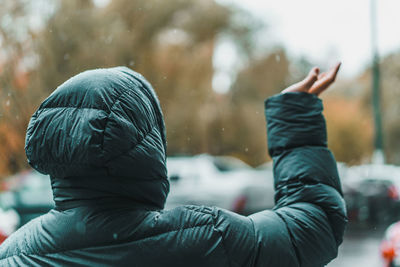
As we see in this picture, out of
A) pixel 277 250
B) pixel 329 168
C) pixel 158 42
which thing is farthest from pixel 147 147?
pixel 158 42

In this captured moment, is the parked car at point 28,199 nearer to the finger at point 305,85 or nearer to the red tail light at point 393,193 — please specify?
the finger at point 305,85

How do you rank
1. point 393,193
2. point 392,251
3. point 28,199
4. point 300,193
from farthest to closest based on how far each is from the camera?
point 393,193 < point 28,199 < point 392,251 < point 300,193

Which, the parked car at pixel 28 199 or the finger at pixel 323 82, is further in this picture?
the parked car at pixel 28 199

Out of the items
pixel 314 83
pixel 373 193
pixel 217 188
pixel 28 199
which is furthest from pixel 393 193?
pixel 314 83

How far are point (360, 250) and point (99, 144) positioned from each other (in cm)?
796

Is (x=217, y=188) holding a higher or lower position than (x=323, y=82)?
lower

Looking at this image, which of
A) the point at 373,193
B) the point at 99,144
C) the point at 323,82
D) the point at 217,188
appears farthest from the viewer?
the point at 373,193

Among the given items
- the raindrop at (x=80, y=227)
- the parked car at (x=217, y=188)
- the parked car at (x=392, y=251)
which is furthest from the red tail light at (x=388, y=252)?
the raindrop at (x=80, y=227)

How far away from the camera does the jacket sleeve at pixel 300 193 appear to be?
39.4 inches

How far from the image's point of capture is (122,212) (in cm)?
98

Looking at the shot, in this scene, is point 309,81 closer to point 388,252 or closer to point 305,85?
point 305,85

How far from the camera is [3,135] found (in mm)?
2406

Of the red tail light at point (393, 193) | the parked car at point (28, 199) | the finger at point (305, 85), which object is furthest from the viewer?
the red tail light at point (393, 193)

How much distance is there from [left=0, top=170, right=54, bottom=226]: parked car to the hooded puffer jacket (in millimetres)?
4541
